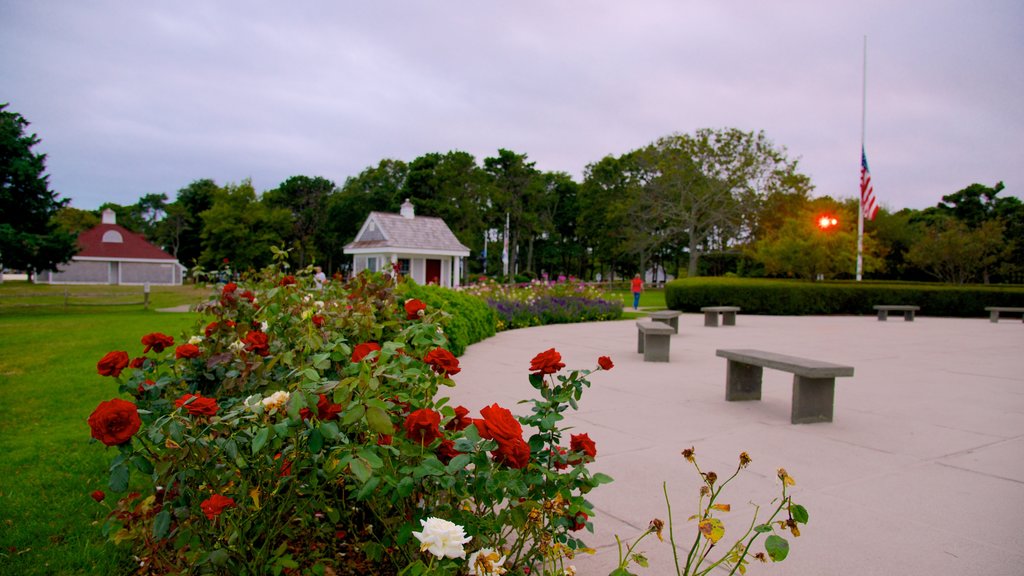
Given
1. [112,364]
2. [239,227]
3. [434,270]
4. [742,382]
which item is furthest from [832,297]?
[239,227]

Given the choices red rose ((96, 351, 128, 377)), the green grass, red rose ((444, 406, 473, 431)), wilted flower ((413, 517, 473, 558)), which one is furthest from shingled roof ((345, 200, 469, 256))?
wilted flower ((413, 517, 473, 558))

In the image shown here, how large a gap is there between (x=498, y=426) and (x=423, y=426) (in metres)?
0.25

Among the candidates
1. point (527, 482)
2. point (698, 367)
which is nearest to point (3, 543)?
point (527, 482)

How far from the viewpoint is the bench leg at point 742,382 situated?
6117mm

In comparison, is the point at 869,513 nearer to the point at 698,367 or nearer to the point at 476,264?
the point at 698,367

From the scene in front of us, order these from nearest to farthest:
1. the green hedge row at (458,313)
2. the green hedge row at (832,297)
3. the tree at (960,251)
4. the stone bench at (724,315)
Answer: the green hedge row at (458,313) < the stone bench at (724,315) < the green hedge row at (832,297) < the tree at (960,251)

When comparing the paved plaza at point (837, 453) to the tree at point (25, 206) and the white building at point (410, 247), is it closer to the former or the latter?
the tree at point (25, 206)

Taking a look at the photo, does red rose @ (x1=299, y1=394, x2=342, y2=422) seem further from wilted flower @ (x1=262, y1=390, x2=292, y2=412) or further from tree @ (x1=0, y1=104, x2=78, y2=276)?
tree @ (x1=0, y1=104, x2=78, y2=276)

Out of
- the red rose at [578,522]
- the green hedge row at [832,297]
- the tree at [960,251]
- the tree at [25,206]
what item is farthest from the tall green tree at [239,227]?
the red rose at [578,522]

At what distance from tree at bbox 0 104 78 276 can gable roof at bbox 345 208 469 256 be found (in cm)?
1463

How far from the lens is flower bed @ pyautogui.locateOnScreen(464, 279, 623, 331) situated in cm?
1453

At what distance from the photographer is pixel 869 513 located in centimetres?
322

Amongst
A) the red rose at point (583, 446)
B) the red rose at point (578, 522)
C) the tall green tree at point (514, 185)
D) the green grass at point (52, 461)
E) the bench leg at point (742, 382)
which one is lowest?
the green grass at point (52, 461)

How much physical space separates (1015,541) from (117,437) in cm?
380
